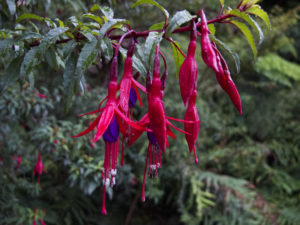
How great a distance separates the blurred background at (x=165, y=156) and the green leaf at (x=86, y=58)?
394 mm

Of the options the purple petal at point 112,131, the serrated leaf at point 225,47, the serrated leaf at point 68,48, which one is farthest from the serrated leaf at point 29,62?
the serrated leaf at point 225,47

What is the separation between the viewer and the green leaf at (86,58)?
0.34 metres

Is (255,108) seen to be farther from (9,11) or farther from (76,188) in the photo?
(9,11)

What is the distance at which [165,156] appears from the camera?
6.23ft

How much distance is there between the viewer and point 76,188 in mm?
1634

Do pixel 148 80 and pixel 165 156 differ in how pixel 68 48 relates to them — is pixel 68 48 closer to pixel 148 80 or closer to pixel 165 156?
pixel 148 80

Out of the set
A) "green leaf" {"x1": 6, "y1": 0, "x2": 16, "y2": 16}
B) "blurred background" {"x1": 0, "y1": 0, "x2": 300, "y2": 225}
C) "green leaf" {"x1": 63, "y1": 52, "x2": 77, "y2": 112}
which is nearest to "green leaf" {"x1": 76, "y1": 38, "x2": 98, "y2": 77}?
"green leaf" {"x1": 63, "y1": 52, "x2": 77, "y2": 112}

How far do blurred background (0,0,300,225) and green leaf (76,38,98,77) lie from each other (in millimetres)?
394

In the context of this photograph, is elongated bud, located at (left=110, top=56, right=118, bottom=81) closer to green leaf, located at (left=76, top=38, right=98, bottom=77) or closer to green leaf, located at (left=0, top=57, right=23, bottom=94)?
green leaf, located at (left=76, top=38, right=98, bottom=77)

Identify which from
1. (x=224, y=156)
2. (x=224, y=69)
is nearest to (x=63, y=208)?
(x=224, y=156)

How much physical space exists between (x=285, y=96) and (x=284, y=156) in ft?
1.88

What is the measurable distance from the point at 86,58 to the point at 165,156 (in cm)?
161

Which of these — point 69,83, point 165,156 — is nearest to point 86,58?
point 69,83

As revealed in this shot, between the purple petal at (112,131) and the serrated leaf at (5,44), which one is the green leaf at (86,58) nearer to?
the purple petal at (112,131)
